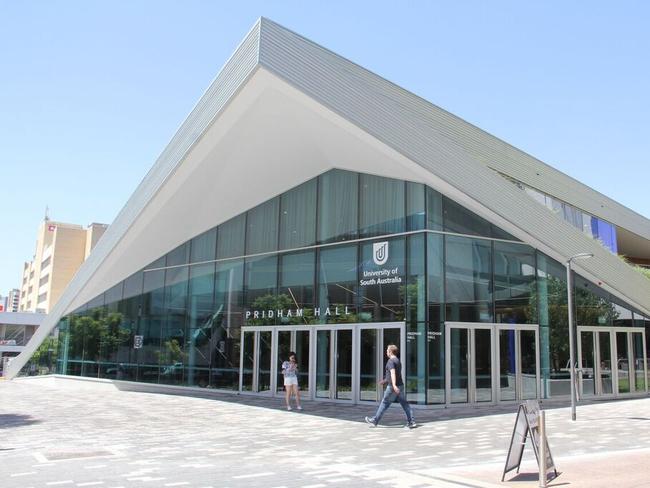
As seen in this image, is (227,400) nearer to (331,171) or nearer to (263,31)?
(331,171)

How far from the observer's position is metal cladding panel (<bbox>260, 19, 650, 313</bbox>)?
14867mm

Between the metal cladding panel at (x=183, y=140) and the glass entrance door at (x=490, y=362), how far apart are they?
329 inches

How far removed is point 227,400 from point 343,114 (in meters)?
9.24

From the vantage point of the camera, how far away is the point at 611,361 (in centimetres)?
1919

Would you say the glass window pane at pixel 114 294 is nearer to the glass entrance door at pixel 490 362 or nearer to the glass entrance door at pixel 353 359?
the glass entrance door at pixel 353 359

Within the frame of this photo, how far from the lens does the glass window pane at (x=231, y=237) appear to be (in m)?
21.7

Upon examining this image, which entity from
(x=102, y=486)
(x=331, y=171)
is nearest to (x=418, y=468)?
(x=102, y=486)

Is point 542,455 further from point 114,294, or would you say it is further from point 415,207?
point 114,294

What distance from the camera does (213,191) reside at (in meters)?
20.7

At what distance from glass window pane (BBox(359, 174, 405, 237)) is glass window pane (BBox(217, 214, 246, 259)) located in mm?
5257

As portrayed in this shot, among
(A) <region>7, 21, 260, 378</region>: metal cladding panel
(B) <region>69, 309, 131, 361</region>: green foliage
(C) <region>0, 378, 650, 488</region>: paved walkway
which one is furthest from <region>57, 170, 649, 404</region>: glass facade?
(B) <region>69, 309, 131, 361</region>: green foliage

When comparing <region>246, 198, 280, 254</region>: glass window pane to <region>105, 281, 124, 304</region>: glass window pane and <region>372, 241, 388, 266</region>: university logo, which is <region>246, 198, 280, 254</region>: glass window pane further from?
<region>105, 281, 124, 304</region>: glass window pane

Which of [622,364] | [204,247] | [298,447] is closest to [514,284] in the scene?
[622,364]

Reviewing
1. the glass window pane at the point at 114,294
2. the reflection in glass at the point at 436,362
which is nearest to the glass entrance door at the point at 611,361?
the reflection in glass at the point at 436,362
